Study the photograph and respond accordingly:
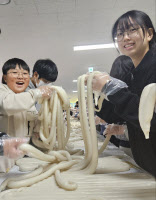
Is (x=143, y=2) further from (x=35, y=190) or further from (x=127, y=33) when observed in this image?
(x=35, y=190)

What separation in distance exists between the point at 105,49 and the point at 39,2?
73.6 inches

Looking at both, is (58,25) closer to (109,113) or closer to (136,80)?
(109,113)

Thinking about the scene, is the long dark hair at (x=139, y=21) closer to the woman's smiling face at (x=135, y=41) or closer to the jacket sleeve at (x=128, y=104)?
the woman's smiling face at (x=135, y=41)

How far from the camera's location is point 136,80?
2.38 ft

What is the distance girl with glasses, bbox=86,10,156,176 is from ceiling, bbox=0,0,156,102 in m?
0.93

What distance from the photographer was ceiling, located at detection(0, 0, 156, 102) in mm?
2311

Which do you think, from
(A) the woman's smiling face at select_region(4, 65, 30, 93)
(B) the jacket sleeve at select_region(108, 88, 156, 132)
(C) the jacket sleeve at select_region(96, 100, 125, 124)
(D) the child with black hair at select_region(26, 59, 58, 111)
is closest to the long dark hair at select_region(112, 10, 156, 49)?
(B) the jacket sleeve at select_region(108, 88, 156, 132)

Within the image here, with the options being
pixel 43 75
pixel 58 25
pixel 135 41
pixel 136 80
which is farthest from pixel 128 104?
pixel 58 25

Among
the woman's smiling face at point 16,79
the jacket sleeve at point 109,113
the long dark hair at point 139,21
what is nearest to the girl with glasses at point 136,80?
the long dark hair at point 139,21

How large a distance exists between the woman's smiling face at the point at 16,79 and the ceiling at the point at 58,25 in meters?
0.62

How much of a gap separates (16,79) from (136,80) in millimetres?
750

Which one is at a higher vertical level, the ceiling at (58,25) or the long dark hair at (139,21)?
the ceiling at (58,25)

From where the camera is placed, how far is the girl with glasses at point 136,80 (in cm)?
65

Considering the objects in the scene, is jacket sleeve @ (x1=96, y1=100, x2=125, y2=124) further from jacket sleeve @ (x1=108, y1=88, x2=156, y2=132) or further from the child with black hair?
the child with black hair
